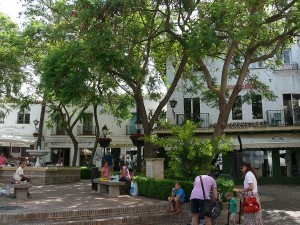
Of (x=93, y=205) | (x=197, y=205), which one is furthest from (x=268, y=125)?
(x=197, y=205)

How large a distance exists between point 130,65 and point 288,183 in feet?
49.4

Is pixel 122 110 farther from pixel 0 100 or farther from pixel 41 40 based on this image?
pixel 0 100

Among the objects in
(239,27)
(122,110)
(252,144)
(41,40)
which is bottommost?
(252,144)

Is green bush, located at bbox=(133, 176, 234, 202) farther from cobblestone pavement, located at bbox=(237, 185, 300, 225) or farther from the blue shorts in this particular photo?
the blue shorts

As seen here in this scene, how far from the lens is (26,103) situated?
74.1ft

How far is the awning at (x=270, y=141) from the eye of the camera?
22.8 meters

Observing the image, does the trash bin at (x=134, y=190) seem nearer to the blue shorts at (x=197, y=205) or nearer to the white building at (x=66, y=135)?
the blue shorts at (x=197, y=205)

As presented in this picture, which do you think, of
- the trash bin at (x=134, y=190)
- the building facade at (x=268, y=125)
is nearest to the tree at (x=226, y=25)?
the trash bin at (x=134, y=190)

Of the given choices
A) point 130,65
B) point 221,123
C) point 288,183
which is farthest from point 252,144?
point 130,65

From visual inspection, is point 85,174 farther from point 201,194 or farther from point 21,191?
point 201,194

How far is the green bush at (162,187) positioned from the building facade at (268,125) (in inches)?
443

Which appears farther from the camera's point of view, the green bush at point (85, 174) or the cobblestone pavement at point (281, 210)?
the green bush at point (85, 174)

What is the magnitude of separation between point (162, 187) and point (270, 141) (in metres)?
13.8

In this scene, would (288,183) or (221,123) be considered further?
(288,183)
